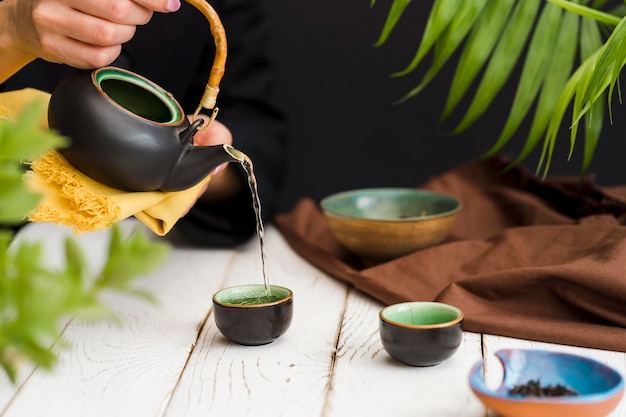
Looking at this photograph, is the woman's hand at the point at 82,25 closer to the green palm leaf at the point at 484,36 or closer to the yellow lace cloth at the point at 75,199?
the yellow lace cloth at the point at 75,199

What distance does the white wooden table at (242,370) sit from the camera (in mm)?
931

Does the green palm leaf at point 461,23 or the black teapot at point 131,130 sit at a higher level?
the green palm leaf at point 461,23

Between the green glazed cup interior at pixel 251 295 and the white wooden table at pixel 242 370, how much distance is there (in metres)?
0.06

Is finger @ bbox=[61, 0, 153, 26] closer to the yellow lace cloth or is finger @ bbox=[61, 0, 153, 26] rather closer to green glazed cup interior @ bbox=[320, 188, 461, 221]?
the yellow lace cloth

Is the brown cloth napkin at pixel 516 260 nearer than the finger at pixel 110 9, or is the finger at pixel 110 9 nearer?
the finger at pixel 110 9

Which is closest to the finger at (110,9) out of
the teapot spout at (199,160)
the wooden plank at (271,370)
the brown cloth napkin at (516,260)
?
the teapot spout at (199,160)

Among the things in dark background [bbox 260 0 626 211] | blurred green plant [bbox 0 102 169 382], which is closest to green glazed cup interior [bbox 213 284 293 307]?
blurred green plant [bbox 0 102 169 382]

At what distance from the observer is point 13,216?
500mm

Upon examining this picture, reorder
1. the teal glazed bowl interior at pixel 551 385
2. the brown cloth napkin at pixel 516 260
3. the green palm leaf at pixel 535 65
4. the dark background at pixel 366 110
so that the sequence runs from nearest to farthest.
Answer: the teal glazed bowl interior at pixel 551 385, the brown cloth napkin at pixel 516 260, the green palm leaf at pixel 535 65, the dark background at pixel 366 110

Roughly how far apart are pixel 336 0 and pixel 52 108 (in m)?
1.00

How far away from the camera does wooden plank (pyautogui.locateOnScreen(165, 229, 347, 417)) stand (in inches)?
36.8

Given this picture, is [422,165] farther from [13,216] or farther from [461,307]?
[13,216]

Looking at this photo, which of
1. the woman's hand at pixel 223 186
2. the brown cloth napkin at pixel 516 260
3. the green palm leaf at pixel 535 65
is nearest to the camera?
the brown cloth napkin at pixel 516 260

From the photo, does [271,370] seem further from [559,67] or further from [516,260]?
[559,67]
